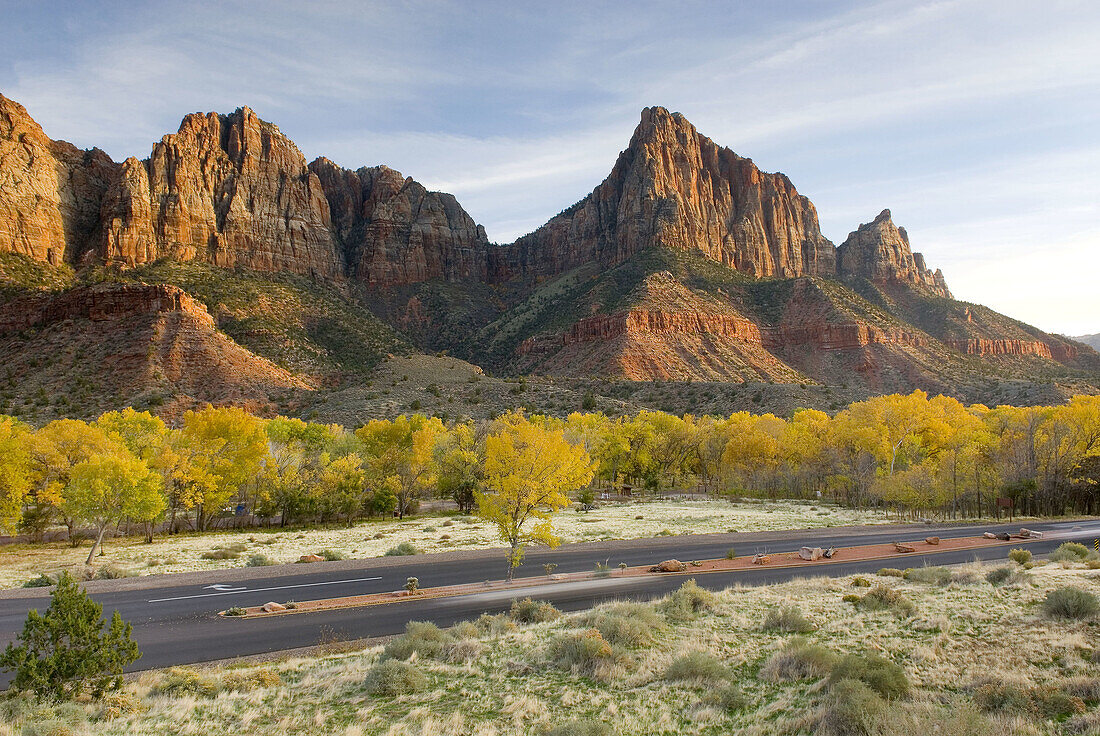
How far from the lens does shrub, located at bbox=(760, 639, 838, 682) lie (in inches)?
441

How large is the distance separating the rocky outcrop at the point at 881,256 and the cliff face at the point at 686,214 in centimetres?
528

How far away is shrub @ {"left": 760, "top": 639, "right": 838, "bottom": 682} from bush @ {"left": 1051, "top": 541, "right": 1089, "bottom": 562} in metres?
16.0

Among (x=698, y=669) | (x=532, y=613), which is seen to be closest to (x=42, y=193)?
(x=532, y=613)

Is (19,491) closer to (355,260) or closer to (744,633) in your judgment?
(744,633)

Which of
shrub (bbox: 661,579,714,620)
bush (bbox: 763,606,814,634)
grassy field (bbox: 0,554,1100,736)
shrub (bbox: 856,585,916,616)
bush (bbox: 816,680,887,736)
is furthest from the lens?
shrub (bbox: 661,579,714,620)

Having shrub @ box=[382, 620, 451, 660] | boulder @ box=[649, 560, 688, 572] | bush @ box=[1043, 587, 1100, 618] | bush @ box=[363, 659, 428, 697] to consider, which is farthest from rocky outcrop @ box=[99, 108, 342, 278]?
bush @ box=[1043, 587, 1100, 618]

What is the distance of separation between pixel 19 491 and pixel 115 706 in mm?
28335

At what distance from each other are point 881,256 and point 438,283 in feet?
404

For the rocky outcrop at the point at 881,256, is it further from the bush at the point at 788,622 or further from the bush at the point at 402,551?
the bush at the point at 788,622

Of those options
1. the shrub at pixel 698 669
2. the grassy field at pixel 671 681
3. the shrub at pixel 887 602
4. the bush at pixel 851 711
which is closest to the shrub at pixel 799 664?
the grassy field at pixel 671 681

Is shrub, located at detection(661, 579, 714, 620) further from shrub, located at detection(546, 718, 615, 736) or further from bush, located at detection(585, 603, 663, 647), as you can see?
shrub, located at detection(546, 718, 615, 736)

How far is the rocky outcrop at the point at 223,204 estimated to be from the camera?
103 m

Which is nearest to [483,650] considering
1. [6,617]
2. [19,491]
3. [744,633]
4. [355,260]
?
[744,633]

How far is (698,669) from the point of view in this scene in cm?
1139
